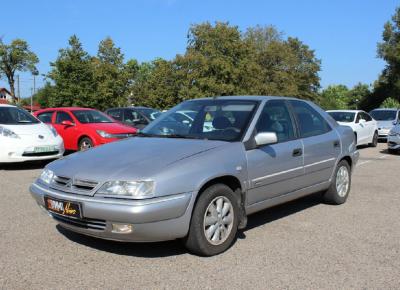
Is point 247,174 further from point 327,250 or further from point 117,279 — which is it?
point 117,279

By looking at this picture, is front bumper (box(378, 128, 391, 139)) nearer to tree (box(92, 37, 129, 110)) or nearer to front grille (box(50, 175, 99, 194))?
front grille (box(50, 175, 99, 194))

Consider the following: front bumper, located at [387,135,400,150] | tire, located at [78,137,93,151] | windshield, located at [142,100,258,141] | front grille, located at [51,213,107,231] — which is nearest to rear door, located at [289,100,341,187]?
windshield, located at [142,100,258,141]

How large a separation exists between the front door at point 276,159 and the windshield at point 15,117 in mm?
Result: 7117

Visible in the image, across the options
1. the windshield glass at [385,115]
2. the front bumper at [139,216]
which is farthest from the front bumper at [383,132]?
the front bumper at [139,216]

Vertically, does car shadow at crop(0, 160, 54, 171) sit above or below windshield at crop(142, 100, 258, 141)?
below

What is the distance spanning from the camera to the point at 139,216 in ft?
12.7

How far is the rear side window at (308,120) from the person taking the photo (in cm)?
585

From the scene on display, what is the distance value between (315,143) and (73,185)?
3.09 metres

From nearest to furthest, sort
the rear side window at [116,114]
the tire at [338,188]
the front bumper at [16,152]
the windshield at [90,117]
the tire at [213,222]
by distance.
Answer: the tire at [213,222] < the tire at [338,188] < the front bumper at [16,152] < the windshield at [90,117] < the rear side window at [116,114]

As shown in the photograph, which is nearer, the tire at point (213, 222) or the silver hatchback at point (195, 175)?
the silver hatchback at point (195, 175)

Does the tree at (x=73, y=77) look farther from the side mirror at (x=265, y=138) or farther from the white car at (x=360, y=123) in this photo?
the side mirror at (x=265, y=138)

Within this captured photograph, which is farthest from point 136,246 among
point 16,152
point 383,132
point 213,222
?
point 383,132

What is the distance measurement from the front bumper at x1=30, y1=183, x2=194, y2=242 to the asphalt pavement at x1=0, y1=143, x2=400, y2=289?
0.98ft

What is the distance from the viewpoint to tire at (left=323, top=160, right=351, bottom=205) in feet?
21.1
